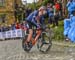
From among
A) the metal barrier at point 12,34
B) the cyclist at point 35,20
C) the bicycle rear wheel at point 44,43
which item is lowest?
the metal barrier at point 12,34

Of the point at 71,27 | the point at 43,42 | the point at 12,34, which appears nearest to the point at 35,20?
the point at 43,42

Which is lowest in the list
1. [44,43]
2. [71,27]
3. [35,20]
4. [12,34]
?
[12,34]

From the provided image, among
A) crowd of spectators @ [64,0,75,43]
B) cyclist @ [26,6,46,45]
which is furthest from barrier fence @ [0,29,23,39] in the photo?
cyclist @ [26,6,46,45]

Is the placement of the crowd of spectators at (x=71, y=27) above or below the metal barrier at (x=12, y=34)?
above

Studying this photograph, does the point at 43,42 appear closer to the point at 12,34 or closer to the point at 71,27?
the point at 71,27

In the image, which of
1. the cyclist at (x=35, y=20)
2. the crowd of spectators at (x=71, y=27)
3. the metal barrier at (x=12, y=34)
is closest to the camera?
the cyclist at (x=35, y=20)

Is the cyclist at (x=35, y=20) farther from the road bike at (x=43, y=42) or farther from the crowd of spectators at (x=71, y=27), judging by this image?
the crowd of spectators at (x=71, y=27)

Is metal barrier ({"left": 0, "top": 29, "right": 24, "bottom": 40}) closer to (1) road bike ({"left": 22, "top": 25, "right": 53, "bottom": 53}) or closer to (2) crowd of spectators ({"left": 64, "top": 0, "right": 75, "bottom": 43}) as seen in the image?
(2) crowd of spectators ({"left": 64, "top": 0, "right": 75, "bottom": 43})

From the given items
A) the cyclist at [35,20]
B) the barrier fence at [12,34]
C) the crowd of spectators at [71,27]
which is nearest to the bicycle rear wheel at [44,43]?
the cyclist at [35,20]

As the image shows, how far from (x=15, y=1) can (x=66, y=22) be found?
22.0 meters

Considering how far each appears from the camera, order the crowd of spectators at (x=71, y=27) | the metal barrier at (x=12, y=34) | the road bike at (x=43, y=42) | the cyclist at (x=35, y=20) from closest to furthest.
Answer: the cyclist at (x=35, y=20) < the road bike at (x=43, y=42) < the crowd of spectators at (x=71, y=27) < the metal barrier at (x=12, y=34)

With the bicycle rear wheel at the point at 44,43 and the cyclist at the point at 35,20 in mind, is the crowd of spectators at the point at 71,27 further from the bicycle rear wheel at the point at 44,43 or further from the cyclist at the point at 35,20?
the cyclist at the point at 35,20

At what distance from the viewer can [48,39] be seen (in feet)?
47.4

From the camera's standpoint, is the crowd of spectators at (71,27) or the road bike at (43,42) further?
the crowd of spectators at (71,27)
